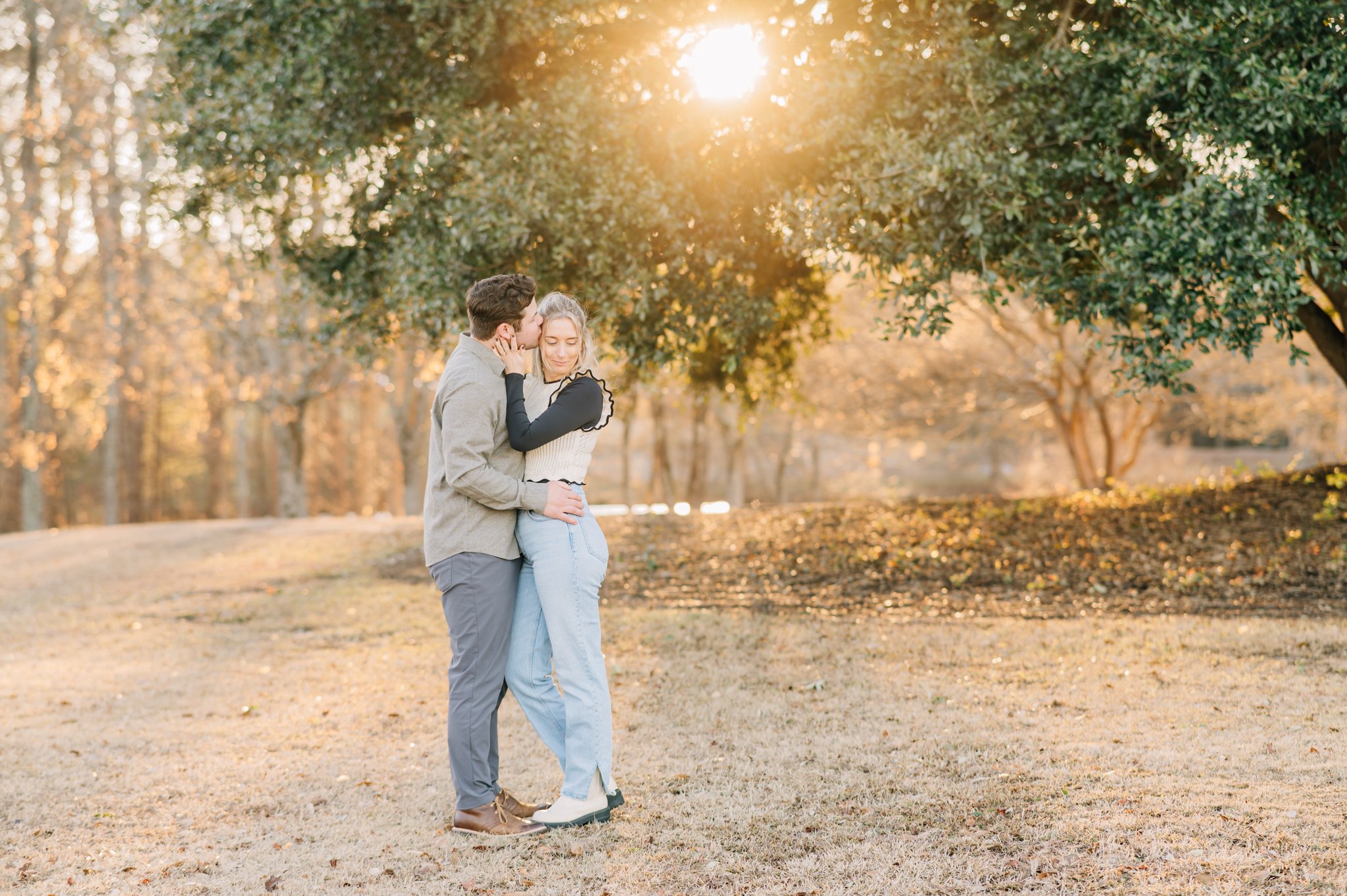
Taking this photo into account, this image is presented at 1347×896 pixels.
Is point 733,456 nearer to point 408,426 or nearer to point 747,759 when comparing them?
point 408,426

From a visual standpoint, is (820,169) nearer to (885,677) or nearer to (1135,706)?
(885,677)

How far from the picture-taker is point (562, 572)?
399 cm

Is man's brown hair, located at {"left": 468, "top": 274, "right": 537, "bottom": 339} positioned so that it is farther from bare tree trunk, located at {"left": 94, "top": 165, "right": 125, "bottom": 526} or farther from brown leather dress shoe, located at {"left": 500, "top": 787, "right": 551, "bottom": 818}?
bare tree trunk, located at {"left": 94, "top": 165, "right": 125, "bottom": 526}

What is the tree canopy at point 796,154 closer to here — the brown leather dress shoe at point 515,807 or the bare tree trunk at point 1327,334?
the bare tree trunk at point 1327,334

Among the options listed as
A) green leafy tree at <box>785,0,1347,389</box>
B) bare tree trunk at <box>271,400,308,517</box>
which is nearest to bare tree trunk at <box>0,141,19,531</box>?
bare tree trunk at <box>271,400,308,517</box>

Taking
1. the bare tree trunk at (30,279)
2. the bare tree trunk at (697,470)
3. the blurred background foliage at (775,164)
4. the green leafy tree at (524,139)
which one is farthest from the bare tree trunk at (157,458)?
the green leafy tree at (524,139)

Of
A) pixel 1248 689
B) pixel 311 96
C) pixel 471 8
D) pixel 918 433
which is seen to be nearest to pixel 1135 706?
pixel 1248 689

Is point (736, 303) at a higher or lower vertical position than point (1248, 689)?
higher

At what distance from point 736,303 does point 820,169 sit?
1.35 m

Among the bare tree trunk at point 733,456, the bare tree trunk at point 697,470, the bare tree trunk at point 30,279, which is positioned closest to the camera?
the bare tree trunk at point 30,279

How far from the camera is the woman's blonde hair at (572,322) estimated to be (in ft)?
13.0

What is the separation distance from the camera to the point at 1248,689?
6086 mm

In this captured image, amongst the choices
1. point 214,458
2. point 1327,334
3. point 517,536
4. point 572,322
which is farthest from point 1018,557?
point 214,458

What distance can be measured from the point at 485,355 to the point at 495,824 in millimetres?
1809
